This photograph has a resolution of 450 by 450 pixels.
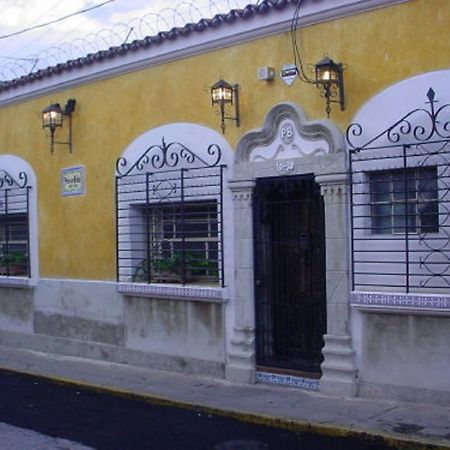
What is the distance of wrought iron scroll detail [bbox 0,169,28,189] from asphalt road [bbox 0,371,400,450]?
4.41 metres

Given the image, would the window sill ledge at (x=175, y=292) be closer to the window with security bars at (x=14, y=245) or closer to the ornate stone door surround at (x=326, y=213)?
the ornate stone door surround at (x=326, y=213)

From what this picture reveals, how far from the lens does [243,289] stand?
359 inches

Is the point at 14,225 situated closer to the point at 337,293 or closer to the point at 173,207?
the point at 173,207

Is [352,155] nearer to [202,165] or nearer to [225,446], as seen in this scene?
[202,165]

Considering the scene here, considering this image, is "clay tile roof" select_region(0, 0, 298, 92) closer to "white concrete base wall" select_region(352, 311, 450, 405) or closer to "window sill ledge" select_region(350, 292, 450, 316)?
"window sill ledge" select_region(350, 292, 450, 316)

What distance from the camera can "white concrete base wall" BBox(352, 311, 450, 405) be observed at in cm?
745

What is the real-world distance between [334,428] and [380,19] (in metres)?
4.15

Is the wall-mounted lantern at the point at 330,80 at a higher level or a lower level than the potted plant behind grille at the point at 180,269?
higher

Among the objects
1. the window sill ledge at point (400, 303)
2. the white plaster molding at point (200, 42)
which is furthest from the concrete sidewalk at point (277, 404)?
the white plaster molding at point (200, 42)

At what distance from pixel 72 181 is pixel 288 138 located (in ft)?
13.9

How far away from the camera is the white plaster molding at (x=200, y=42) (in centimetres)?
819

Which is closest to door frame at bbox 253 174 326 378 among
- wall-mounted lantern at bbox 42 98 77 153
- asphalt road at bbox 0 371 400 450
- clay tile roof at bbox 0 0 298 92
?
asphalt road at bbox 0 371 400 450

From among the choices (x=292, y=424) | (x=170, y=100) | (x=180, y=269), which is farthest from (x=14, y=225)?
(x=292, y=424)

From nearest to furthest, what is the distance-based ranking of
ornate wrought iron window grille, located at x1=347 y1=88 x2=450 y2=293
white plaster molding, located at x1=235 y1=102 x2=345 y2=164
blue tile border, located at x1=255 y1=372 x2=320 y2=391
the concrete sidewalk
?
the concrete sidewalk
ornate wrought iron window grille, located at x1=347 y1=88 x2=450 y2=293
white plaster molding, located at x1=235 y1=102 x2=345 y2=164
blue tile border, located at x1=255 y1=372 x2=320 y2=391
